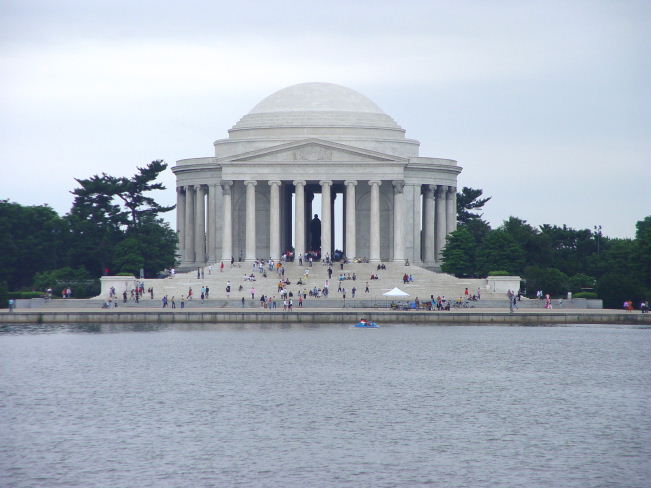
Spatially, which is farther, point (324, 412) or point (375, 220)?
point (375, 220)

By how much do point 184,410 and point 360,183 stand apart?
89.8 m

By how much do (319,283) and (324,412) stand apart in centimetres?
6601

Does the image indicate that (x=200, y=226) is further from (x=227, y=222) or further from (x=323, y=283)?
(x=323, y=283)

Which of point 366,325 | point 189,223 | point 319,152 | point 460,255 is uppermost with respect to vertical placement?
point 319,152

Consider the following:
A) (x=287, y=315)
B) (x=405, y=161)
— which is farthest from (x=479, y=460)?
(x=405, y=161)

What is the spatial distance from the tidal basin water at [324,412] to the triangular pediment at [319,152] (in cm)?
5088

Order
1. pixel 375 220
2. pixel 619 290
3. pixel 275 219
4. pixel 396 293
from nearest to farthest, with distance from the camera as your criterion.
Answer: pixel 396 293, pixel 619 290, pixel 275 219, pixel 375 220

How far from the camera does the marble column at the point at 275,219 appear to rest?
476 feet

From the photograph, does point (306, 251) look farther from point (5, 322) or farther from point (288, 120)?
point (5, 322)

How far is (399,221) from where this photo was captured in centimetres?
14700

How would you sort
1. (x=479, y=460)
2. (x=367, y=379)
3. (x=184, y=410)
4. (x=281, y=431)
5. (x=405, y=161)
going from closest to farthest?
(x=479, y=460)
(x=281, y=431)
(x=184, y=410)
(x=367, y=379)
(x=405, y=161)

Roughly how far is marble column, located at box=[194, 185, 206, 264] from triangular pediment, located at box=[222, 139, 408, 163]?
13.5 metres

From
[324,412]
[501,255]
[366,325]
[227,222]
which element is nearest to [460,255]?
[501,255]

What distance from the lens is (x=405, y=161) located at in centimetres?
14475
